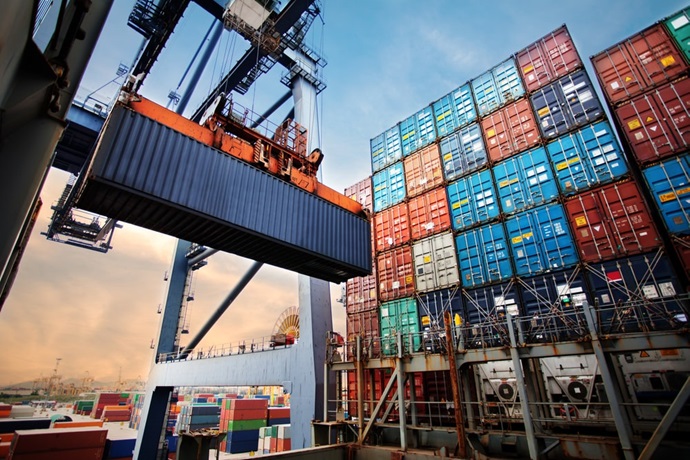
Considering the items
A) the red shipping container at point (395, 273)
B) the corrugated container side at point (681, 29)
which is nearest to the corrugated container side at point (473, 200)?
the red shipping container at point (395, 273)

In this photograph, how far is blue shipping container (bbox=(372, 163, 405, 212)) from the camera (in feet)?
52.8

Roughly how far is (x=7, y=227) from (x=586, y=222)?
1266cm

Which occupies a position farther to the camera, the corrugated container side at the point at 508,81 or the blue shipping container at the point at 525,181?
the corrugated container side at the point at 508,81

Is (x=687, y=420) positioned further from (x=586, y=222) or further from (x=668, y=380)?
(x=586, y=222)

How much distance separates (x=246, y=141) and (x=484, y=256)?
9.02 m

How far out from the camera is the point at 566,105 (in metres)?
11.9

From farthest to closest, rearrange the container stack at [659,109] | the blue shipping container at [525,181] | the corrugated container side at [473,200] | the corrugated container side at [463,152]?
the corrugated container side at [463,152]
the corrugated container side at [473,200]
the blue shipping container at [525,181]
the container stack at [659,109]

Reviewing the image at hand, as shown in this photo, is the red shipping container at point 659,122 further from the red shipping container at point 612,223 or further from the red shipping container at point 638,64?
the red shipping container at point 612,223

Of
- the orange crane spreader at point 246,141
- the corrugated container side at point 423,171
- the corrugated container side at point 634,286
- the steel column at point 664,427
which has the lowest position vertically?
the steel column at point 664,427

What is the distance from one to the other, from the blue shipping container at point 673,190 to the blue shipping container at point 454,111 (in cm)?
674

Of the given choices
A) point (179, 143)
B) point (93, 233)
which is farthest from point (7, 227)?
point (93, 233)

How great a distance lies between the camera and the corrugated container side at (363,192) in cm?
1791

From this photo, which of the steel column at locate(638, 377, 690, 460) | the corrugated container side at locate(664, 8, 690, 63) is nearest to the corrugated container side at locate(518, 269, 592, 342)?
the steel column at locate(638, 377, 690, 460)

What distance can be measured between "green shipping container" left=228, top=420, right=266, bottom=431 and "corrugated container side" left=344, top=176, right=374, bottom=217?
21621 mm
